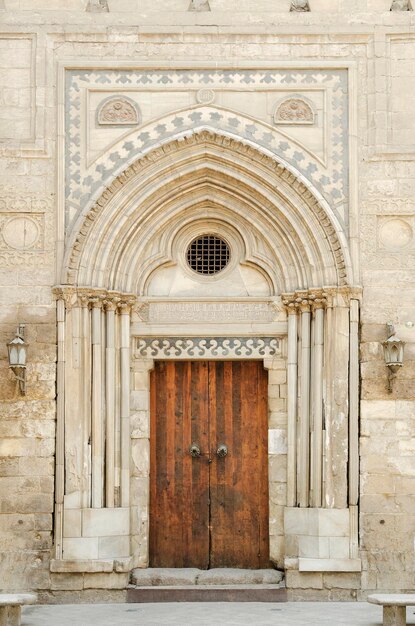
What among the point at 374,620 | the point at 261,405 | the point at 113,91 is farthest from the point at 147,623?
the point at 113,91

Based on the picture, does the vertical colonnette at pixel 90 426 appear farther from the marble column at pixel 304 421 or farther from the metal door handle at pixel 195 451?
the marble column at pixel 304 421

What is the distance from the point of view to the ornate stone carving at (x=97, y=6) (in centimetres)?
1336

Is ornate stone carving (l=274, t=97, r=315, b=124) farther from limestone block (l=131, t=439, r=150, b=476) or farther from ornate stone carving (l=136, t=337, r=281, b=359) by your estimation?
limestone block (l=131, t=439, r=150, b=476)

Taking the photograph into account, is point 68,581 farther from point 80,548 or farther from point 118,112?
point 118,112

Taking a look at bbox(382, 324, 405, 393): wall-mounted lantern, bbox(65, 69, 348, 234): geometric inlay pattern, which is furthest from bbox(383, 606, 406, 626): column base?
bbox(65, 69, 348, 234): geometric inlay pattern

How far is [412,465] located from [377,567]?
119 centimetres

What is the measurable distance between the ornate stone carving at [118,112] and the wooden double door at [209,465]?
113 inches

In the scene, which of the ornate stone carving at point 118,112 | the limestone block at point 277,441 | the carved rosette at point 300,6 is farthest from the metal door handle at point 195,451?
the carved rosette at point 300,6

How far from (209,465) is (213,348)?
1.39m

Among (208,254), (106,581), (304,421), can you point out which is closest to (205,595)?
(106,581)

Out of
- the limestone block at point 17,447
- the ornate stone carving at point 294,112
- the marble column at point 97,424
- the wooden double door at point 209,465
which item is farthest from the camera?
the wooden double door at point 209,465

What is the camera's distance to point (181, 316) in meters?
13.5

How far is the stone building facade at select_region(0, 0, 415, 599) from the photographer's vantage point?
12.8m

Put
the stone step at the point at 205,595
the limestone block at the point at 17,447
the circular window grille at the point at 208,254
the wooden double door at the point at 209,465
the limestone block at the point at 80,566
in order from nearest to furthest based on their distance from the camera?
the limestone block at the point at 80,566
the stone step at the point at 205,595
the limestone block at the point at 17,447
the wooden double door at the point at 209,465
the circular window grille at the point at 208,254
